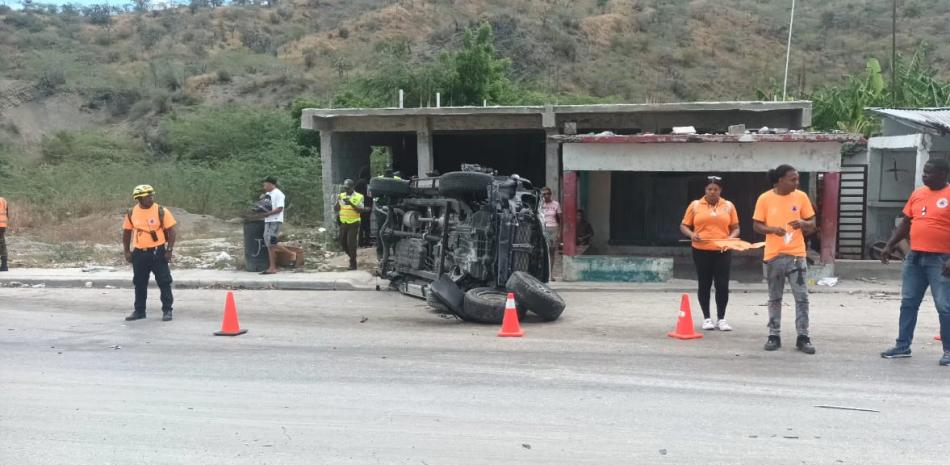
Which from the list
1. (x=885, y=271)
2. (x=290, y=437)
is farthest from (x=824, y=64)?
(x=290, y=437)

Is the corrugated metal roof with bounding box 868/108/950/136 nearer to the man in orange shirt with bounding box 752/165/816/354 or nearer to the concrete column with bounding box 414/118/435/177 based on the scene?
the man in orange shirt with bounding box 752/165/816/354

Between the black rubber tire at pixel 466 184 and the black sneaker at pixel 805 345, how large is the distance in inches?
153

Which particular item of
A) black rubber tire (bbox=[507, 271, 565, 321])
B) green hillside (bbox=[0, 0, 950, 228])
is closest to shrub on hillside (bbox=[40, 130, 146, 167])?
green hillside (bbox=[0, 0, 950, 228])

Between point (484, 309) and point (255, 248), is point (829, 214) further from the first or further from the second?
point (255, 248)

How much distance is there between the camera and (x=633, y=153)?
13.7 metres

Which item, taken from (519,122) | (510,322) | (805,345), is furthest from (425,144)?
(805,345)

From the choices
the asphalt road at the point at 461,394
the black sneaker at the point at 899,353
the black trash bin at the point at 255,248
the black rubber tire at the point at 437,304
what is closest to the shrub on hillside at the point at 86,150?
the black trash bin at the point at 255,248

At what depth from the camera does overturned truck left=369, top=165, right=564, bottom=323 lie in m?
9.61

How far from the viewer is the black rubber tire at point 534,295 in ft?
31.0

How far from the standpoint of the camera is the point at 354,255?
48.0 ft

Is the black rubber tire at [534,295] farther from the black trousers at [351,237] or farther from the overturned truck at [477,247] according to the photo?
the black trousers at [351,237]

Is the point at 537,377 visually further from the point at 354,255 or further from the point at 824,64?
the point at 824,64

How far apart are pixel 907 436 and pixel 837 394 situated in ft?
3.24

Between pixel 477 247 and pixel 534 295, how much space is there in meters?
0.98
